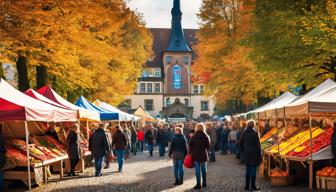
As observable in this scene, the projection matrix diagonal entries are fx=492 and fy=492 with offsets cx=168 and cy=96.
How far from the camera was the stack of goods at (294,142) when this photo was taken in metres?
13.8

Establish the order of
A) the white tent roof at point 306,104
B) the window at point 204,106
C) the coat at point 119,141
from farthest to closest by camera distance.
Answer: the window at point 204,106
the coat at point 119,141
the white tent roof at point 306,104

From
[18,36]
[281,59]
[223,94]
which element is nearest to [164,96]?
[223,94]

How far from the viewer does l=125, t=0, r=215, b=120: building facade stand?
83.9 m

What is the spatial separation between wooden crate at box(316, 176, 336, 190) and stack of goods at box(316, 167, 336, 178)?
84 millimetres

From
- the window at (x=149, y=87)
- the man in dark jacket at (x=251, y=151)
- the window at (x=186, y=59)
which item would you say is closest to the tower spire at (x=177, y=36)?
the window at (x=186, y=59)

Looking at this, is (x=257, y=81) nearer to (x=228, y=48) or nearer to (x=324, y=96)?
(x=228, y=48)

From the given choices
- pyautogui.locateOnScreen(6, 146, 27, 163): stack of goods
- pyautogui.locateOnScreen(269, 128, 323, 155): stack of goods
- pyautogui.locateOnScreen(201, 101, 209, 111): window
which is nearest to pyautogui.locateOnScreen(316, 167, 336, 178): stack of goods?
pyautogui.locateOnScreen(269, 128, 323, 155): stack of goods

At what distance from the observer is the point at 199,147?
507 inches

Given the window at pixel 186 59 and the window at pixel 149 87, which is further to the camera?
Answer: the window at pixel 149 87

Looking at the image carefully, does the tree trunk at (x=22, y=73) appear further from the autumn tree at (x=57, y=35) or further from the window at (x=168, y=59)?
the window at (x=168, y=59)

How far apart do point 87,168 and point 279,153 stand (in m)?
8.63

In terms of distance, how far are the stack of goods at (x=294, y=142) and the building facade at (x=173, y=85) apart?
220 ft

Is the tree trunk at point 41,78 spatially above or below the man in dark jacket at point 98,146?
above

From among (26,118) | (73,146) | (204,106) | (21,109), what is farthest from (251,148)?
(204,106)
